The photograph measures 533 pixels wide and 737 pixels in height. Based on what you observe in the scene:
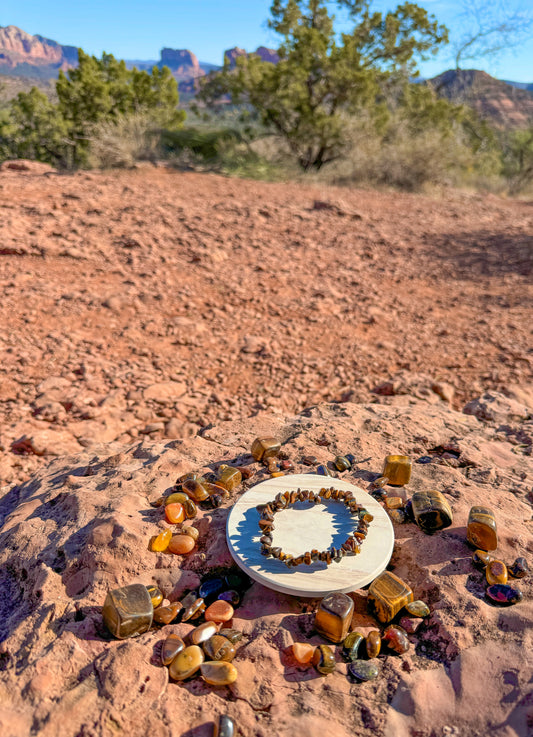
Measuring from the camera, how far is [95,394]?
3.09 meters

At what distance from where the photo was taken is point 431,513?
1.77 meters

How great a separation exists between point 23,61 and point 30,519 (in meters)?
132

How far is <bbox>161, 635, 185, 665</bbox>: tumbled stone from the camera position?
1351 mm

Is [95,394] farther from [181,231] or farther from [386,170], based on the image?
[386,170]

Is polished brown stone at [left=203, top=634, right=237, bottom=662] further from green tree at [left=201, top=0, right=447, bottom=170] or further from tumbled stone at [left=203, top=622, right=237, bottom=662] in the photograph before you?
green tree at [left=201, top=0, right=447, bottom=170]

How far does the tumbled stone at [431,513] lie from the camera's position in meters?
1.77

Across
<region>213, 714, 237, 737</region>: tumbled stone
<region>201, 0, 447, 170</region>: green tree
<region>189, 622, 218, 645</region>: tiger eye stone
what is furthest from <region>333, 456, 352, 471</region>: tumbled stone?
<region>201, 0, 447, 170</region>: green tree

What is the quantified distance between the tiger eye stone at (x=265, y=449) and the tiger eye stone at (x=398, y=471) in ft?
1.67

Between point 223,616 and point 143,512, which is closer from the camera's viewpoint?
point 223,616

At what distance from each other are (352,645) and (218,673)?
40 cm

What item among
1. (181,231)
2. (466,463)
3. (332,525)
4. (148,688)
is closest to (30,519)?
(148,688)

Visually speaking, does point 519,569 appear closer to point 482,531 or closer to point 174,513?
point 482,531

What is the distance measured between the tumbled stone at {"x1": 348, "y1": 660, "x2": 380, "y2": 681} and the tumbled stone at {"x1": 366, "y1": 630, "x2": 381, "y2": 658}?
0.03 metres

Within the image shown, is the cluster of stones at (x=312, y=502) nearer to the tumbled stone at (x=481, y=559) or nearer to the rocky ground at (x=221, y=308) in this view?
the tumbled stone at (x=481, y=559)
